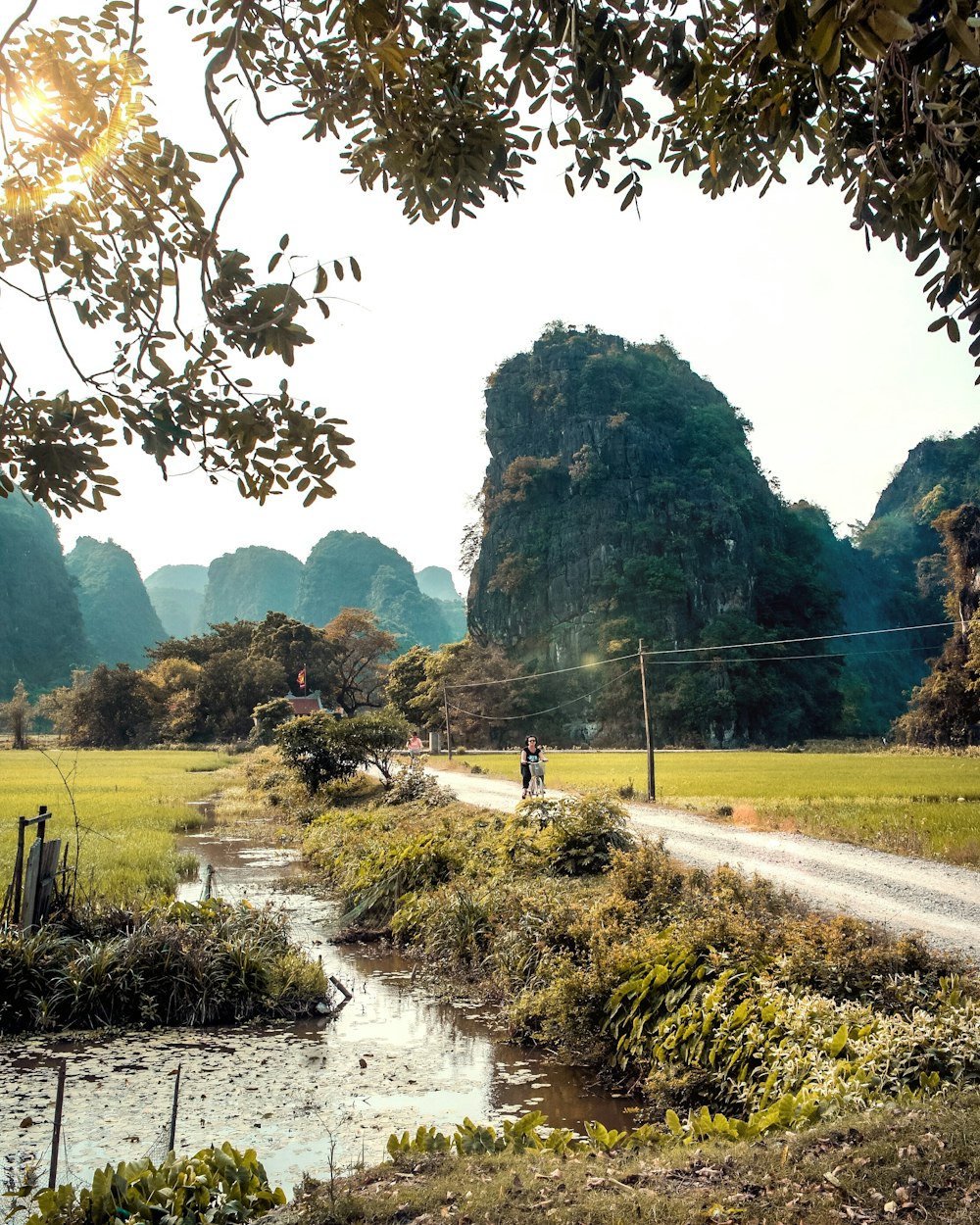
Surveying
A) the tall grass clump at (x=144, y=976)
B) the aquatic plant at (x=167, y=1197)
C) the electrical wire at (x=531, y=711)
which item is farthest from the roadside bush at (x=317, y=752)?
the electrical wire at (x=531, y=711)

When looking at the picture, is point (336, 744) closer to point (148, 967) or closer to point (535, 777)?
point (535, 777)

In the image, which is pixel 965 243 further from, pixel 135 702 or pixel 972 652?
pixel 135 702

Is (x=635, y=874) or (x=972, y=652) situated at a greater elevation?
(x=972, y=652)

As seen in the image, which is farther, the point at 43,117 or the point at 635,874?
the point at 635,874

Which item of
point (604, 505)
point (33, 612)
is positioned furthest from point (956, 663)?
point (33, 612)

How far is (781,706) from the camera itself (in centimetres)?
6475

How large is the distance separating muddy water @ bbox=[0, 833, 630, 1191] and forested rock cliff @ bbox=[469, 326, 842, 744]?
53343 millimetres

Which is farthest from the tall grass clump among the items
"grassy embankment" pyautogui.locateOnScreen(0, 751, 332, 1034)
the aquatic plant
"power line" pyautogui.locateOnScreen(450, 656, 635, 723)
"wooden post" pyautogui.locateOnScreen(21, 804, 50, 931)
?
"power line" pyautogui.locateOnScreen(450, 656, 635, 723)

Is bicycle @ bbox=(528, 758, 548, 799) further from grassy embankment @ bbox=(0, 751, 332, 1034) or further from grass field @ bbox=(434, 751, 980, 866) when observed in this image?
grassy embankment @ bbox=(0, 751, 332, 1034)

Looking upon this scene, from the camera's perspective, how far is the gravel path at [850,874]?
8656 millimetres

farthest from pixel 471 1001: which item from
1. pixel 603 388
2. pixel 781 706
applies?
pixel 603 388

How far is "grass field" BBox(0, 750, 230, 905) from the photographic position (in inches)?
492

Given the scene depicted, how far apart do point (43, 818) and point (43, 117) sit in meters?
7.03

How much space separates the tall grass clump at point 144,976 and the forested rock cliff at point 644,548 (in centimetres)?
5282
